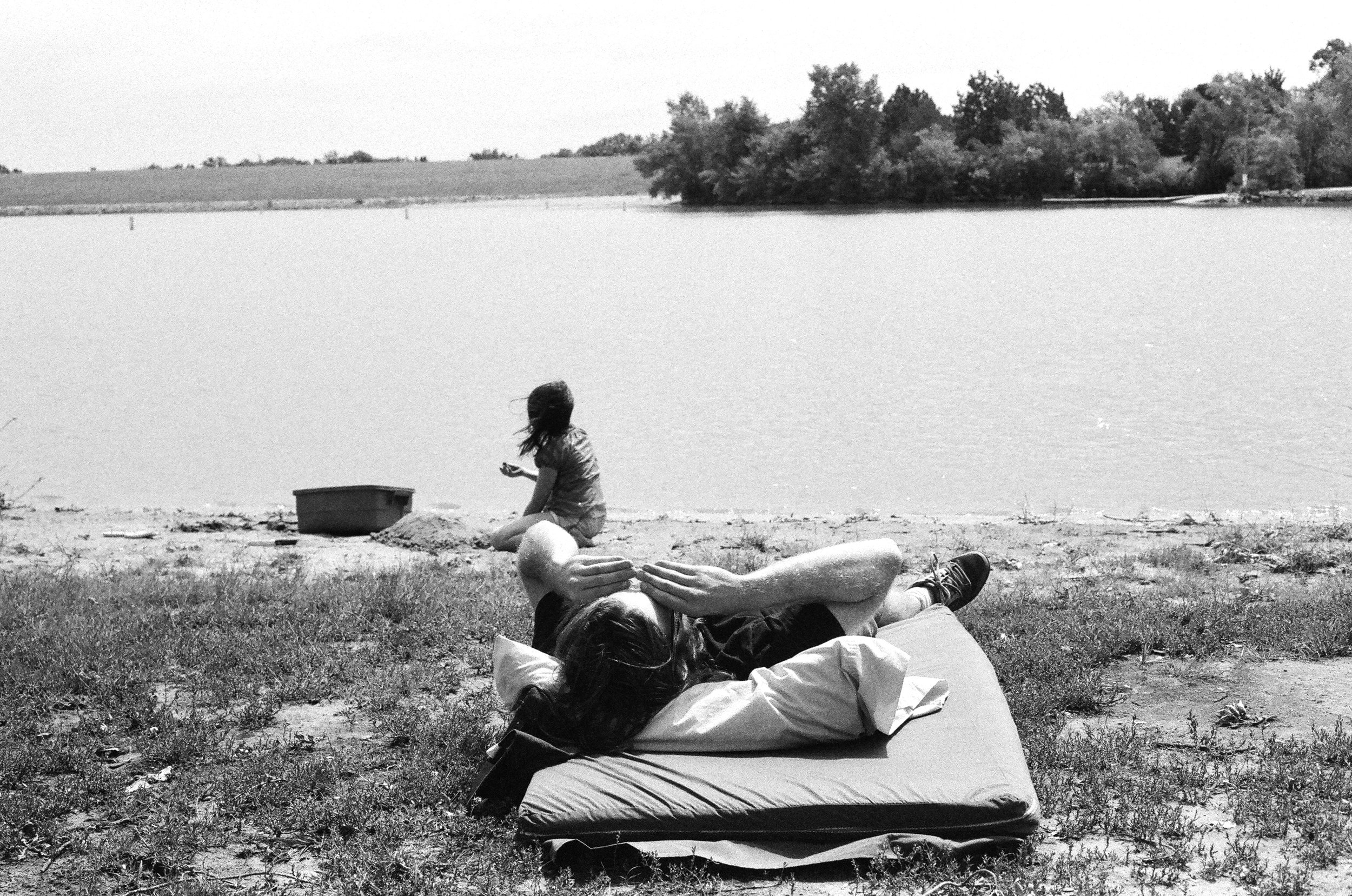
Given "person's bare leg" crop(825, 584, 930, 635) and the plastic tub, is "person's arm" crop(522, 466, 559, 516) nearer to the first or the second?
the plastic tub

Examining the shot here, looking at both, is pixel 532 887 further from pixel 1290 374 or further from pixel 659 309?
pixel 659 309

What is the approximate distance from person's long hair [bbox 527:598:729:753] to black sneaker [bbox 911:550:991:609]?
1770mm

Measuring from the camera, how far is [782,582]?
5039 mm

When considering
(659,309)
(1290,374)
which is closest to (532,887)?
(1290,374)

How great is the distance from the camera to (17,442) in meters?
18.5

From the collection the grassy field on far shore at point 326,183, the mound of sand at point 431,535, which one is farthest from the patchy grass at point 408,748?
the grassy field on far shore at point 326,183

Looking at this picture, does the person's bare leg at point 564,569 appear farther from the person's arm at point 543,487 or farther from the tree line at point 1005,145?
the tree line at point 1005,145

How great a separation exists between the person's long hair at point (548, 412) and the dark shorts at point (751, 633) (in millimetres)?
3708

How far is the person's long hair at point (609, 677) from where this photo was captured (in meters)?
4.67

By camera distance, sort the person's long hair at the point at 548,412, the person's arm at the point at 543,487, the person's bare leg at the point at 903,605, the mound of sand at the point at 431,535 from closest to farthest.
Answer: the person's bare leg at the point at 903,605 < the person's long hair at the point at 548,412 < the person's arm at the point at 543,487 < the mound of sand at the point at 431,535

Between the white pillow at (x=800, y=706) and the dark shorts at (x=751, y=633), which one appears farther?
the dark shorts at (x=751, y=633)

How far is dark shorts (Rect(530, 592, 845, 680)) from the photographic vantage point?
518cm

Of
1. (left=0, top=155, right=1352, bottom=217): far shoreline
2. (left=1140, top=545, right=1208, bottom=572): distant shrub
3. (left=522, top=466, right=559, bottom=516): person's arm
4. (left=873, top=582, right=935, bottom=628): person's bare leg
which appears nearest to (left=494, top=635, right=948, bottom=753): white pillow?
(left=873, top=582, right=935, bottom=628): person's bare leg

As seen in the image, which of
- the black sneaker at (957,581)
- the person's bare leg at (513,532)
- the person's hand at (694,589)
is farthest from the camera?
the person's bare leg at (513,532)
